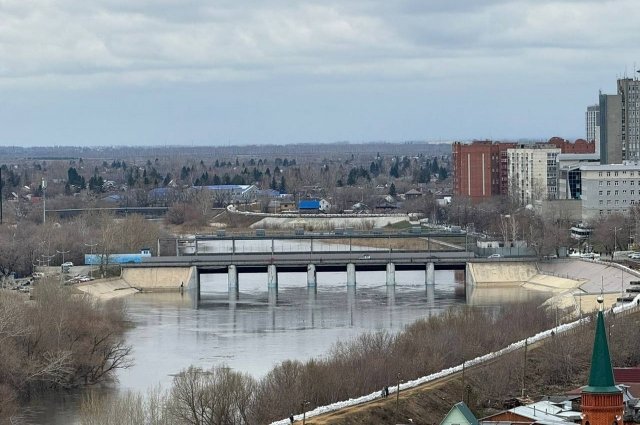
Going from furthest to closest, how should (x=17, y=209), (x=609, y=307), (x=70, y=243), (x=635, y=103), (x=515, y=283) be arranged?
1. (x=17, y=209)
2. (x=635, y=103)
3. (x=70, y=243)
4. (x=515, y=283)
5. (x=609, y=307)

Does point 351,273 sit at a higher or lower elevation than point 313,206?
lower

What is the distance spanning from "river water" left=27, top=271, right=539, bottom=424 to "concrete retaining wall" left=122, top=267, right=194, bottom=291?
128 cm

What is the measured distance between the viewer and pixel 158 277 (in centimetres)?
7606

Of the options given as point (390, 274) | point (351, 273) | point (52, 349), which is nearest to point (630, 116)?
point (390, 274)

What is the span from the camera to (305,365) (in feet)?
132

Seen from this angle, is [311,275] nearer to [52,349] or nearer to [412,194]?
[52,349]

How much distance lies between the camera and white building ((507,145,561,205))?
108 m

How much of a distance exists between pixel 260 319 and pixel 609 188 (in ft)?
121

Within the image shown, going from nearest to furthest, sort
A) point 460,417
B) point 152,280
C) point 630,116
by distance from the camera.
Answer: point 460,417 → point 152,280 → point 630,116

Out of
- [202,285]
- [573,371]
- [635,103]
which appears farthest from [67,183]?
[573,371]

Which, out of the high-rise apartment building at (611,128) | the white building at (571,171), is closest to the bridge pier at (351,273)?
the white building at (571,171)

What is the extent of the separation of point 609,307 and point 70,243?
111 ft

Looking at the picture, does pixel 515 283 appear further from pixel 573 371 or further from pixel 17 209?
pixel 17 209

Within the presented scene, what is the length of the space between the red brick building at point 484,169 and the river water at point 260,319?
3513cm
